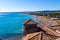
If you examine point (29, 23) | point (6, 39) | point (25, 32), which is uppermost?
point (29, 23)

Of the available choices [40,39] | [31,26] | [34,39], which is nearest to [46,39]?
[40,39]

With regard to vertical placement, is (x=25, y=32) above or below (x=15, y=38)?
above

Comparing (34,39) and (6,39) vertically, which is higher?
(34,39)

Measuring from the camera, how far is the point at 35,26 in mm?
24031

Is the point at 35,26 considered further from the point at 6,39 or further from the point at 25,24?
the point at 6,39

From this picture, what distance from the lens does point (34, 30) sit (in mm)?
24172

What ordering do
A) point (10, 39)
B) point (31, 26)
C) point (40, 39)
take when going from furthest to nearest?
point (10, 39)
point (31, 26)
point (40, 39)

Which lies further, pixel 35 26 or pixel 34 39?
pixel 35 26

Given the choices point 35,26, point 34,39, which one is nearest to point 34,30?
point 35,26

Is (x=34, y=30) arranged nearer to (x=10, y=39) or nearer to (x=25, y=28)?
(x=25, y=28)

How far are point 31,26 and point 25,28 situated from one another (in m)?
1.04

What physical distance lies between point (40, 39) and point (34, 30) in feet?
27.5

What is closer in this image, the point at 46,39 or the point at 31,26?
the point at 46,39

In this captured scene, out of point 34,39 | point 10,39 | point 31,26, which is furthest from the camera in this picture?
point 10,39
